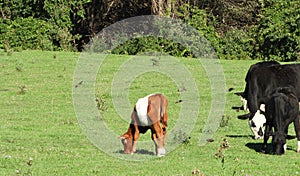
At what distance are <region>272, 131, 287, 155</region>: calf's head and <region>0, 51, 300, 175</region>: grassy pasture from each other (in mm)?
162

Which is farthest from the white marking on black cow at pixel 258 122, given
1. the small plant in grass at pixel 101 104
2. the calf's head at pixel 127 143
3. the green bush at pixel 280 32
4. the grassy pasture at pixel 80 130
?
the green bush at pixel 280 32

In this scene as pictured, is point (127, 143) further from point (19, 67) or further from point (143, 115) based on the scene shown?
point (19, 67)

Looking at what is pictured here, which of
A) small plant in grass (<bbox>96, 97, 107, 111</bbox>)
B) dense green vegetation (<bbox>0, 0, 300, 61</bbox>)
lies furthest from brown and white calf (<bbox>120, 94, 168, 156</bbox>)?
dense green vegetation (<bbox>0, 0, 300, 61</bbox>)

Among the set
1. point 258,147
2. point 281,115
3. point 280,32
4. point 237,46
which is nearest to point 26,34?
point 237,46

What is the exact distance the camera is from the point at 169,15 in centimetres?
3662

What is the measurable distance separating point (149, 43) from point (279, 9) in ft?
22.8

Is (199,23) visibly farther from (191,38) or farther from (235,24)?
(235,24)

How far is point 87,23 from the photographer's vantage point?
4169 cm

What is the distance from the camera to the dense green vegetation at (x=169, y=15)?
3303 cm

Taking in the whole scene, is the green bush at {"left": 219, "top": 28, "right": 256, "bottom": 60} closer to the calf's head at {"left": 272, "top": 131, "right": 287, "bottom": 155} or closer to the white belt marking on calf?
the calf's head at {"left": 272, "top": 131, "right": 287, "bottom": 155}

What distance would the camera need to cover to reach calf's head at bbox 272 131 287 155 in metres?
12.8

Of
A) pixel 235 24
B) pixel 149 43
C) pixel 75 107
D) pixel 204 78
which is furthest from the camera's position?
pixel 235 24

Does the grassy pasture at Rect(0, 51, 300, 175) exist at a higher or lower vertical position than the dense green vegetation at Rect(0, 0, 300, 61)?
lower

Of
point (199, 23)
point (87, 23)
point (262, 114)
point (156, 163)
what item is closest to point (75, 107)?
point (262, 114)
